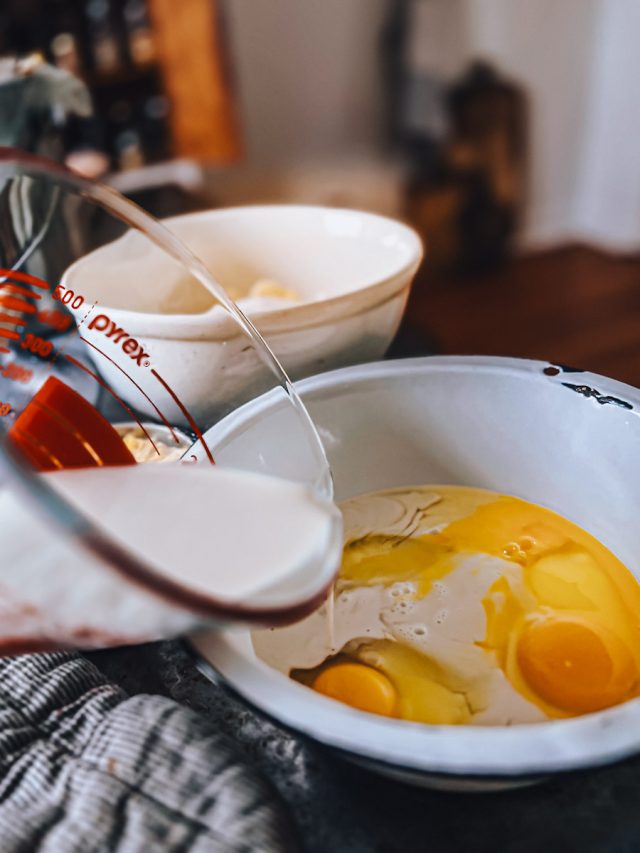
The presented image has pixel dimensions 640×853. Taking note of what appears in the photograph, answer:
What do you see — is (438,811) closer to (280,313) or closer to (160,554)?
(160,554)

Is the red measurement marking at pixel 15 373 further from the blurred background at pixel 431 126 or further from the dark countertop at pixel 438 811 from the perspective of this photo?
the blurred background at pixel 431 126

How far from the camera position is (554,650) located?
50 cm

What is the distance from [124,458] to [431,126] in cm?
263

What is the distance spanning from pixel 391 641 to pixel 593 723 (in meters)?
0.20

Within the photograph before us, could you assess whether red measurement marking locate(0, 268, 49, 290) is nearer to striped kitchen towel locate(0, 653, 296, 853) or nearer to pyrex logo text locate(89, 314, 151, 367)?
pyrex logo text locate(89, 314, 151, 367)

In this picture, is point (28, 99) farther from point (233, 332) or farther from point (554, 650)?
point (554, 650)

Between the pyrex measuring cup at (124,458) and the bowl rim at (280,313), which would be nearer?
the pyrex measuring cup at (124,458)

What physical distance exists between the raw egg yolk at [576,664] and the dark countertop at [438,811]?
2.1 inches

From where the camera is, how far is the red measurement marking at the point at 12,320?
579 millimetres

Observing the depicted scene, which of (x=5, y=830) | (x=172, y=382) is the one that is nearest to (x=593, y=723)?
(x=5, y=830)

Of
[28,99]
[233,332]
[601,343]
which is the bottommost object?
[601,343]

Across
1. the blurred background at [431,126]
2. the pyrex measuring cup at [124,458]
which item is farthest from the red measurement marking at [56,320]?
the blurred background at [431,126]

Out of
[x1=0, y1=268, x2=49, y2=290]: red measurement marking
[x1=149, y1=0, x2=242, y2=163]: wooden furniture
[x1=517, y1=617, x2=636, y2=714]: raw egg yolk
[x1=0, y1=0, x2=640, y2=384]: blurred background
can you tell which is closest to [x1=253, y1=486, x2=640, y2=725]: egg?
[x1=517, y1=617, x2=636, y2=714]: raw egg yolk

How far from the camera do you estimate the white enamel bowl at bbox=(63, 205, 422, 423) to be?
595 mm
